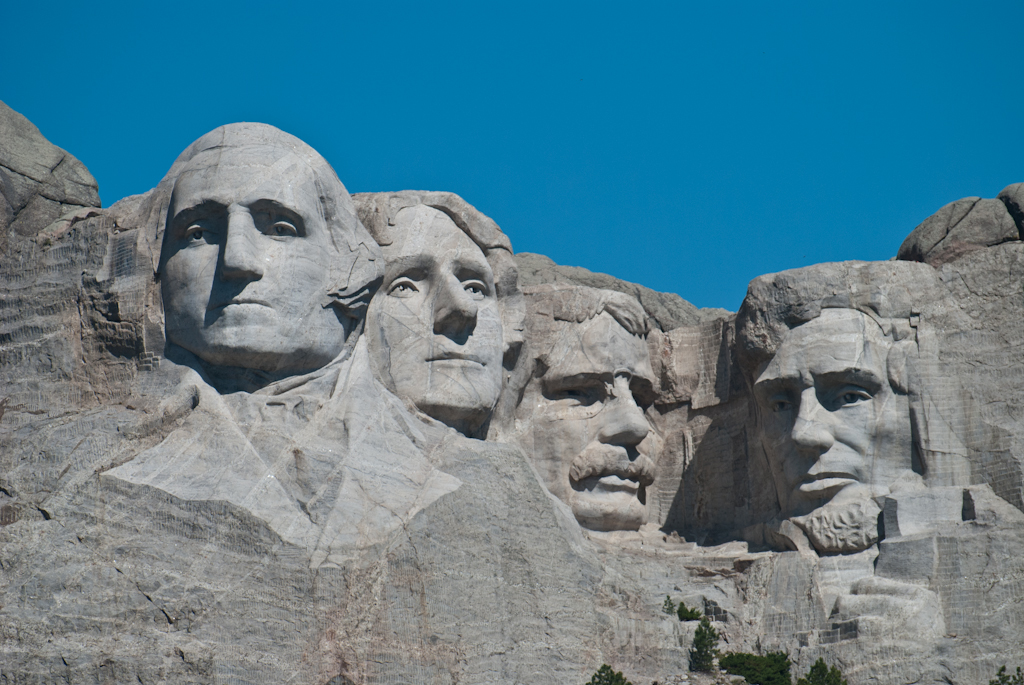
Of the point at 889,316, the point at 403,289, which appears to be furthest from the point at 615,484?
the point at 889,316

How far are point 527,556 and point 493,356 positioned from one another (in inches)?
92.0

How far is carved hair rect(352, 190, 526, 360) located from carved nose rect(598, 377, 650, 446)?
1.02m

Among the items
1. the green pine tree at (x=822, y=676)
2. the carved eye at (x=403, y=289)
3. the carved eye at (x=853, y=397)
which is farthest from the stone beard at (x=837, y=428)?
the carved eye at (x=403, y=289)

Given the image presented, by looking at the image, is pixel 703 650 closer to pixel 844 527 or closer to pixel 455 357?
A: pixel 844 527

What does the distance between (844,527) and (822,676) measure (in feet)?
6.03

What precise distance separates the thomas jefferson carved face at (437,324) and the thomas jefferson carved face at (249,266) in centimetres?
86

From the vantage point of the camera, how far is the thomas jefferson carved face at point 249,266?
1348cm

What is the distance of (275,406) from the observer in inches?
531

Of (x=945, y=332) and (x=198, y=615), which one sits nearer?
(x=198, y=615)

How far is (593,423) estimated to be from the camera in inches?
634

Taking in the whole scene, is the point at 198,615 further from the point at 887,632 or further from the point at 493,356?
the point at 887,632

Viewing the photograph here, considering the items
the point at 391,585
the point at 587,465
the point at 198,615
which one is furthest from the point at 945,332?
the point at 198,615

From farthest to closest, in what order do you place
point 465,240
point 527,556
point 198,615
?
point 465,240 < point 527,556 < point 198,615

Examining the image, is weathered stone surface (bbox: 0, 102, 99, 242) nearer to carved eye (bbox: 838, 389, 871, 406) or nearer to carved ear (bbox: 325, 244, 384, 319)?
carved ear (bbox: 325, 244, 384, 319)
